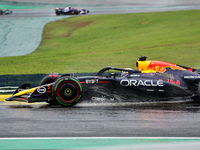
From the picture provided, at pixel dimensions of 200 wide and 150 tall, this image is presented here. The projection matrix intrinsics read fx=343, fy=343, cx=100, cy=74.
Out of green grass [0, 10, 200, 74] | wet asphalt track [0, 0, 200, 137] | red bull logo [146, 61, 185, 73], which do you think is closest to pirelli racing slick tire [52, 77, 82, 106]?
wet asphalt track [0, 0, 200, 137]

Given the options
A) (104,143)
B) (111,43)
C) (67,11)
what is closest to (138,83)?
(104,143)

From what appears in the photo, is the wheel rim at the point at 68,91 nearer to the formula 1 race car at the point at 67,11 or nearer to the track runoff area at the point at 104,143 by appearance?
the track runoff area at the point at 104,143

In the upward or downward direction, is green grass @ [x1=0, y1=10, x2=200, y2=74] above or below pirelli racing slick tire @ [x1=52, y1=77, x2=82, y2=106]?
above

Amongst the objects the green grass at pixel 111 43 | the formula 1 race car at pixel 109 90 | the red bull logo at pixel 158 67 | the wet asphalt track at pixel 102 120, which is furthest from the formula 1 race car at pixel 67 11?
the wet asphalt track at pixel 102 120

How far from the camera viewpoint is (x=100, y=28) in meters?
32.6

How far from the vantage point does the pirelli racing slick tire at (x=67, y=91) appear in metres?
8.25

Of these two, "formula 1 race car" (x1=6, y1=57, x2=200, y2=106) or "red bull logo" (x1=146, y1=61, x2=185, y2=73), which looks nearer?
"formula 1 race car" (x1=6, y1=57, x2=200, y2=106)

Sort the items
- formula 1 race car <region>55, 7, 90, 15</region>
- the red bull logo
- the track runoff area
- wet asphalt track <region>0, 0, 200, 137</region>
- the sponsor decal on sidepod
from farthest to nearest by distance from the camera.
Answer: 1. formula 1 race car <region>55, 7, 90, 15</region>
2. the red bull logo
3. the sponsor decal on sidepod
4. wet asphalt track <region>0, 0, 200, 137</region>
5. the track runoff area

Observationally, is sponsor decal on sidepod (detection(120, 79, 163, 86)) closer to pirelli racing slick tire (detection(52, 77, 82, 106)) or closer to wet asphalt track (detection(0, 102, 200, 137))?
wet asphalt track (detection(0, 102, 200, 137))

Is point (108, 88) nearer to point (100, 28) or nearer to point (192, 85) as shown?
point (192, 85)

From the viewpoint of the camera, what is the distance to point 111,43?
27.8 m

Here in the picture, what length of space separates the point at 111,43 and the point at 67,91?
19789 mm

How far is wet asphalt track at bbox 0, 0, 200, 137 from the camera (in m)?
5.61

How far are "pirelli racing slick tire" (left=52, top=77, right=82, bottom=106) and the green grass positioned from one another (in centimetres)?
879
